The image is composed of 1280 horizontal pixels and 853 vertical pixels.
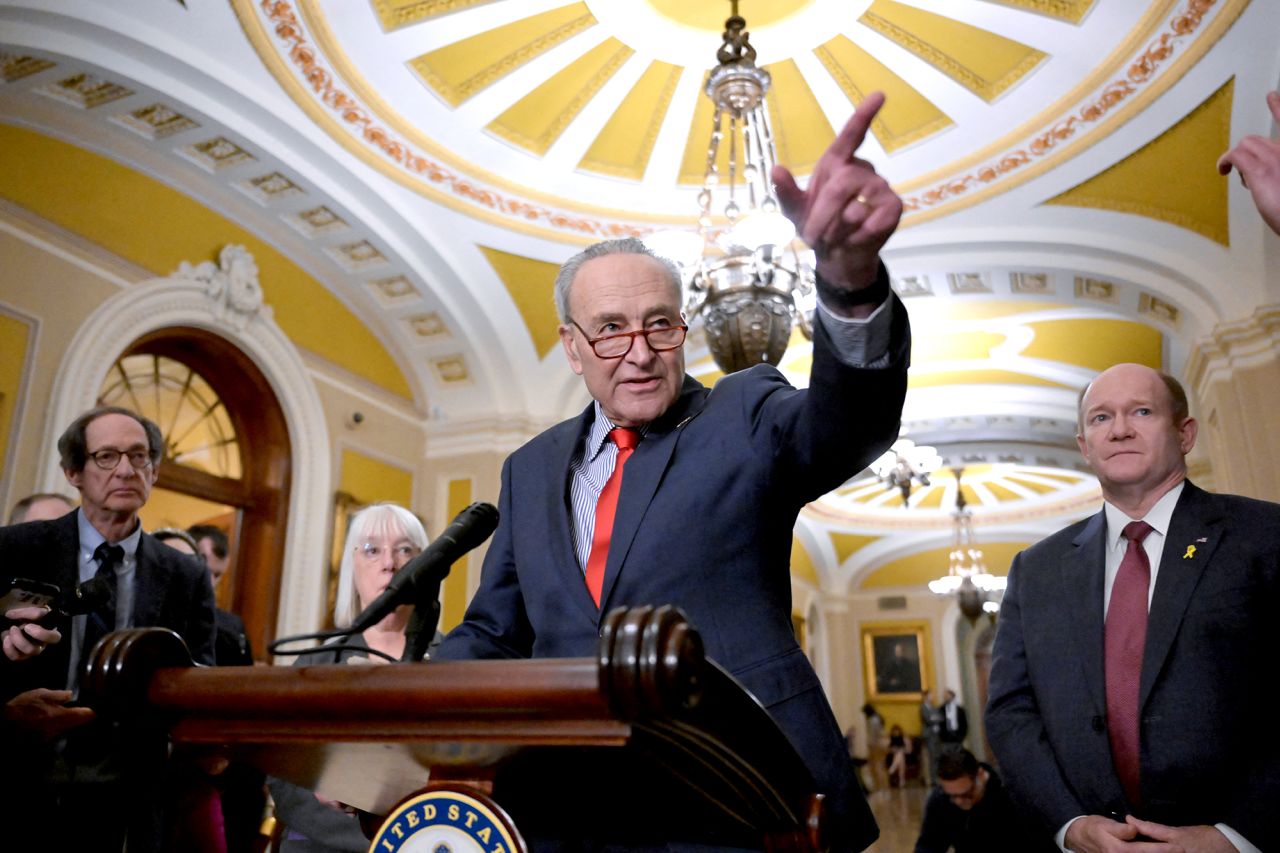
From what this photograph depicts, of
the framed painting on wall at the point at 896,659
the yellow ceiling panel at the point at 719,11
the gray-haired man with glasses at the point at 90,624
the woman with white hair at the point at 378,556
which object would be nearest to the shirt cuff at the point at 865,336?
the gray-haired man with glasses at the point at 90,624

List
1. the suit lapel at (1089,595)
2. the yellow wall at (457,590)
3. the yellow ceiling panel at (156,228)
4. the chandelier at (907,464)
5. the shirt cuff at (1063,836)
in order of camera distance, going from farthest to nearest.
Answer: the chandelier at (907,464)
the yellow wall at (457,590)
the yellow ceiling panel at (156,228)
the suit lapel at (1089,595)
the shirt cuff at (1063,836)

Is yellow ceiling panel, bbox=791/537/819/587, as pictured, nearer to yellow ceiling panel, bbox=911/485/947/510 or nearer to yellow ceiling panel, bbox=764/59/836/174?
yellow ceiling panel, bbox=911/485/947/510

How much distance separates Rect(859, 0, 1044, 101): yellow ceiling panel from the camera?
5500 mm

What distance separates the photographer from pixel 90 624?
2207 millimetres

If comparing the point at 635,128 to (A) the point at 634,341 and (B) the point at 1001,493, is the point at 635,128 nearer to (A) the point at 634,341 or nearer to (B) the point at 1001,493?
(A) the point at 634,341

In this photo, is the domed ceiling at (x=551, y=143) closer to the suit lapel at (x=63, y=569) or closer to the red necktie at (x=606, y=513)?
the suit lapel at (x=63, y=569)

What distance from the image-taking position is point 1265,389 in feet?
20.4

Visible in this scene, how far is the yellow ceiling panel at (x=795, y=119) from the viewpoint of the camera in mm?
5996

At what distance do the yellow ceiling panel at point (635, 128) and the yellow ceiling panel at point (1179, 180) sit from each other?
2.68m

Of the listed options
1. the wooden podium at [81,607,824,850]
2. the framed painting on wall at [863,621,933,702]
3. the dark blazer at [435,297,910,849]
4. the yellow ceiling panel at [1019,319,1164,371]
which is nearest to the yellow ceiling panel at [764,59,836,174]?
the yellow ceiling panel at [1019,319,1164,371]

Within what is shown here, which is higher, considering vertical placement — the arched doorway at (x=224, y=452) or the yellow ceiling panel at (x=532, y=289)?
the yellow ceiling panel at (x=532, y=289)

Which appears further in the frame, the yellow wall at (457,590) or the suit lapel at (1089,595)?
the yellow wall at (457,590)

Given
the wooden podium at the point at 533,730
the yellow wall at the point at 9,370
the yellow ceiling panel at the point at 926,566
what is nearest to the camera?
the wooden podium at the point at 533,730

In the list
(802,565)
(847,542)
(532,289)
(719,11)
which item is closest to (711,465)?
(719,11)
